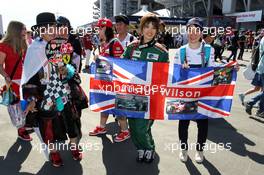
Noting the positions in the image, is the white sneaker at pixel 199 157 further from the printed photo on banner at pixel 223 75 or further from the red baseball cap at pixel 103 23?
the red baseball cap at pixel 103 23

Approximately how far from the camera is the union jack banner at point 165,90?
3795 mm

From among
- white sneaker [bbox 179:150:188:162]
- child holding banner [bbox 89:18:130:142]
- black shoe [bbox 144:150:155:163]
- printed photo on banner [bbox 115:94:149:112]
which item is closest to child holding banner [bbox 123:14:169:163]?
black shoe [bbox 144:150:155:163]

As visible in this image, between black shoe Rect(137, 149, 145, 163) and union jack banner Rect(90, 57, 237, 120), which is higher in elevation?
union jack banner Rect(90, 57, 237, 120)

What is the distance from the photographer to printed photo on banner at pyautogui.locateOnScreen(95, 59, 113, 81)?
13.3 feet

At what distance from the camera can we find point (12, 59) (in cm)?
432

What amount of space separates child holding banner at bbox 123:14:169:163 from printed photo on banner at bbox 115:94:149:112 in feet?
0.49

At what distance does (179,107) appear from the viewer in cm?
389

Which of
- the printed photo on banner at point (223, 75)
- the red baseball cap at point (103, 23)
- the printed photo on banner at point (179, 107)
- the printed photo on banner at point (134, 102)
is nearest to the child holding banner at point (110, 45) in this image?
the red baseball cap at point (103, 23)

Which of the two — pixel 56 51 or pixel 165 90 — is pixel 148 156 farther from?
pixel 56 51

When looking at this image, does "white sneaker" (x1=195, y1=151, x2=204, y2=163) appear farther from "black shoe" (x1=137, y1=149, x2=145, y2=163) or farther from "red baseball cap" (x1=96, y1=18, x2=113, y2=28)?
"red baseball cap" (x1=96, y1=18, x2=113, y2=28)

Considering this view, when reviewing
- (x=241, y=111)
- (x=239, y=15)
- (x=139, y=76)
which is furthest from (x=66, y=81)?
(x=239, y=15)

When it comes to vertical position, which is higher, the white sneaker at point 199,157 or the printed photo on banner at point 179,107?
the printed photo on banner at point 179,107

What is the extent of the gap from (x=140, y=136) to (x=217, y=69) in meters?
1.45

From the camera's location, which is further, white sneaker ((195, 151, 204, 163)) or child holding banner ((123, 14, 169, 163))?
white sneaker ((195, 151, 204, 163))
